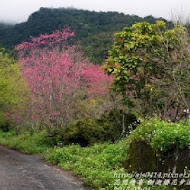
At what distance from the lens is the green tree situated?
504 inches

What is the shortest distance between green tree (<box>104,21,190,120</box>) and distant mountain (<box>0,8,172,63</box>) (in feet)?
71.4

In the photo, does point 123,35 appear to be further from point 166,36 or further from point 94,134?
point 94,134

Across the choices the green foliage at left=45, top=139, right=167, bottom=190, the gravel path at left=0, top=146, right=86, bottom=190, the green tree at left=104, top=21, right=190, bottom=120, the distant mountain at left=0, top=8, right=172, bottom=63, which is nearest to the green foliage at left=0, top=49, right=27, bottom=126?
the green foliage at left=45, top=139, right=167, bottom=190

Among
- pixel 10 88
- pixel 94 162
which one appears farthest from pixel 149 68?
pixel 10 88

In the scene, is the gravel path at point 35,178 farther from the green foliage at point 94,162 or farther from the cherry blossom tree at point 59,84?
the cherry blossom tree at point 59,84

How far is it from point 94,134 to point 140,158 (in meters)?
7.14

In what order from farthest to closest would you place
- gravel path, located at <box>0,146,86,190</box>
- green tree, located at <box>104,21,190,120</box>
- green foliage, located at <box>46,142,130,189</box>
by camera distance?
green tree, located at <box>104,21,190,120</box>
green foliage, located at <box>46,142,130,189</box>
gravel path, located at <box>0,146,86,190</box>

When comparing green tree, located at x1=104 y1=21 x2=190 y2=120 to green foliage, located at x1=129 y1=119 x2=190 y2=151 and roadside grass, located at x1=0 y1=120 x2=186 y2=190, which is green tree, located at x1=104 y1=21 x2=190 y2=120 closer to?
roadside grass, located at x1=0 y1=120 x2=186 y2=190

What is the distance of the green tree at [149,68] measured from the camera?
12.8 metres

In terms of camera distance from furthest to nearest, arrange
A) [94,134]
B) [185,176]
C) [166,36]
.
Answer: [94,134] < [166,36] < [185,176]

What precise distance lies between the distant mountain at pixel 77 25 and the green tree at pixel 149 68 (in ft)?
71.4

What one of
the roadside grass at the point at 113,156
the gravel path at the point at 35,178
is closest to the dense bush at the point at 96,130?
the roadside grass at the point at 113,156

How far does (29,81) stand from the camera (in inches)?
832

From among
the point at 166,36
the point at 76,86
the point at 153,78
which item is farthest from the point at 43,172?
the point at 76,86
